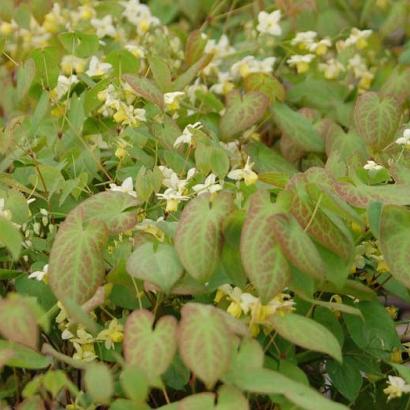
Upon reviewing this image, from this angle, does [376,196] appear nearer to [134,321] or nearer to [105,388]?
[134,321]

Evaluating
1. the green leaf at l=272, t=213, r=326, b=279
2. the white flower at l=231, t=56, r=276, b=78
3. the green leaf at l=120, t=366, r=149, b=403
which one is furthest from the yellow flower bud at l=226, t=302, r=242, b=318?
the white flower at l=231, t=56, r=276, b=78

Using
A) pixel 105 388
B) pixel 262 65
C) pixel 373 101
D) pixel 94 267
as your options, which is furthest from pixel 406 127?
pixel 105 388

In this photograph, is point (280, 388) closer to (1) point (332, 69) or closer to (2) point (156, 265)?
(2) point (156, 265)

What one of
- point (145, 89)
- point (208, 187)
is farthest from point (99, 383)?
point (145, 89)

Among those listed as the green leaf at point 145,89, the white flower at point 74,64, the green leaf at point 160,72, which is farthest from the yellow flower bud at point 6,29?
the green leaf at point 145,89

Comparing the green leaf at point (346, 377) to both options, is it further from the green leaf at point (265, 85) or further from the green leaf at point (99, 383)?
the green leaf at point (265, 85)

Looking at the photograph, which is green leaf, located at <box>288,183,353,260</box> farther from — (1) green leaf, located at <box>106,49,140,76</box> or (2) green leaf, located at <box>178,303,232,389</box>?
(1) green leaf, located at <box>106,49,140,76</box>
